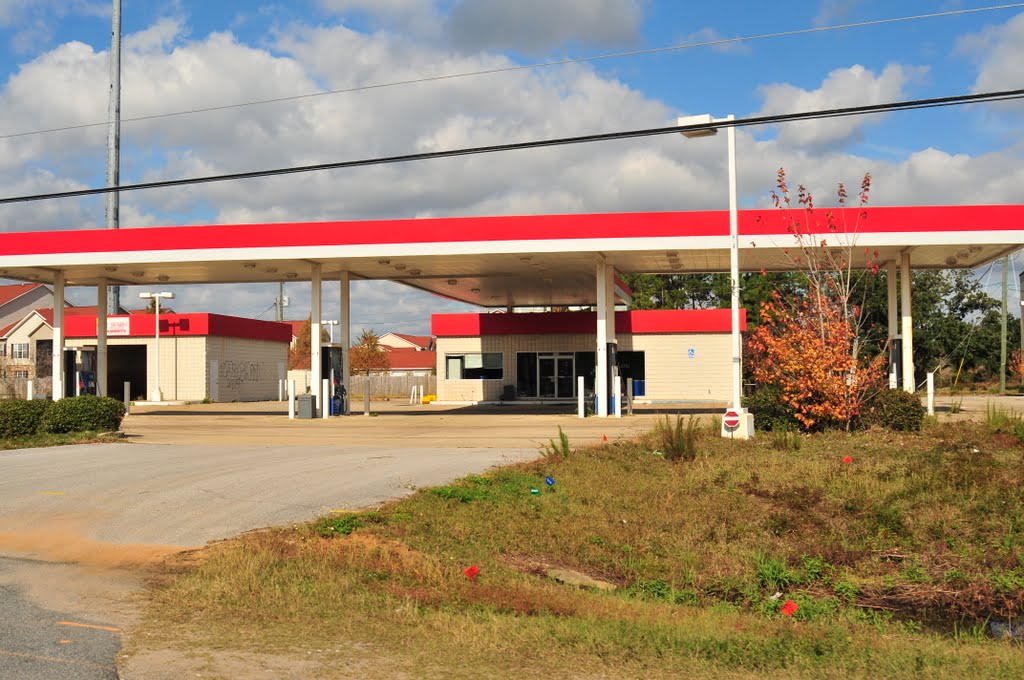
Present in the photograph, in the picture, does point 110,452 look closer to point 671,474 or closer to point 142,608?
point 671,474

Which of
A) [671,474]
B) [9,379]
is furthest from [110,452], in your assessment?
[9,379]

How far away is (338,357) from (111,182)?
15529mm

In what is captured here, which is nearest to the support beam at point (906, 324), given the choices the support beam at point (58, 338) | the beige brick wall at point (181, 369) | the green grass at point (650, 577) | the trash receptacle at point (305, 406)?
the green grass at point (650, 577)

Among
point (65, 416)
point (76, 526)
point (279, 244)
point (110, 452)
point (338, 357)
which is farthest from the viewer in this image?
point (338, 357)

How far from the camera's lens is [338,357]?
3222 centimetres

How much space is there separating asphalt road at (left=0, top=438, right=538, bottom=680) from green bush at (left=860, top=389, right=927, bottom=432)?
7.60 metres

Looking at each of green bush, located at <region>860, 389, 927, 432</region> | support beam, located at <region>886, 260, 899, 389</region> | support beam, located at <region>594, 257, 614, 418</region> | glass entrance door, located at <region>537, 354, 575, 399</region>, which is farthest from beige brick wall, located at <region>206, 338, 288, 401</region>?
green bush, located at <region>860, 389, 927, 432</region>

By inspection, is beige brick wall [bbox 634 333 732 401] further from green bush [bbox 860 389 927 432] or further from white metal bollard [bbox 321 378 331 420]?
green bush [bbox 860 389 927 432]

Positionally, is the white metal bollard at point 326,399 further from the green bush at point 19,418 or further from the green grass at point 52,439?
the green bush at point 19,418

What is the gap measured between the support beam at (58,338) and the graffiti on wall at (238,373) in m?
15.1

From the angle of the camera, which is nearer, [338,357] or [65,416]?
[65,416]

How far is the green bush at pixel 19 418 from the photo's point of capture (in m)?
20.9

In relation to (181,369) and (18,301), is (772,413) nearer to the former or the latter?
(181,369)

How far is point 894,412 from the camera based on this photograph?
19.8 metres
